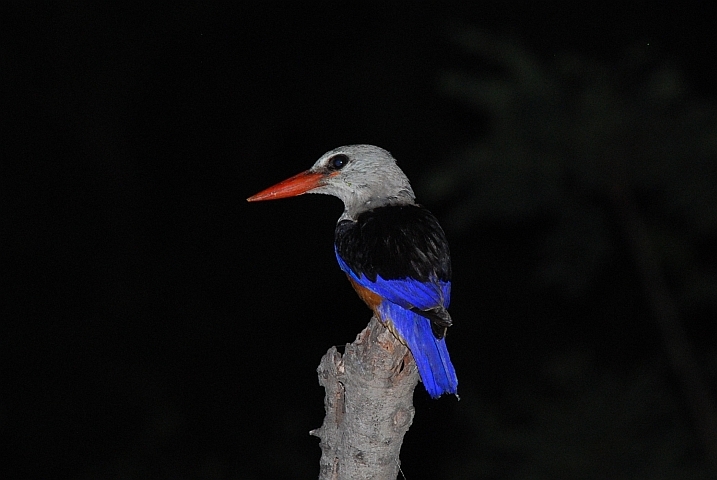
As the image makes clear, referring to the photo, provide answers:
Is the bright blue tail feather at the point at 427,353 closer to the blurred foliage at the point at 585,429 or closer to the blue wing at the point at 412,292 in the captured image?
the blue wing at the point at 412,292

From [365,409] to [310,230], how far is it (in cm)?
556

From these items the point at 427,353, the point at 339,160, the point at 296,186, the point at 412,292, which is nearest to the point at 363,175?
the point at 339,160

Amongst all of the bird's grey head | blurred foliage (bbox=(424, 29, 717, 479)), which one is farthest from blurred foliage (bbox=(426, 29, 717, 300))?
the bird's grey head

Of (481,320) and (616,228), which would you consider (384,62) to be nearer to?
(481,320)

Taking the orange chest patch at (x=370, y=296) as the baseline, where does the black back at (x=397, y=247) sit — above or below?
above

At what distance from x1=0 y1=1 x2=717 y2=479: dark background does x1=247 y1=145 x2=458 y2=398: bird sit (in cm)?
166

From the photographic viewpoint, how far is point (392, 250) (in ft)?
9.93

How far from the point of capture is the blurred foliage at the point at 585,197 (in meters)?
5.23

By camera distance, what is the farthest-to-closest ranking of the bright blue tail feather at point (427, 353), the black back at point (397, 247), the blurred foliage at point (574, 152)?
1. the blurred foliage at point (574, 152)
2. the black back at point (397, 247)
3. the bright blue tail feather at point (427, 353)

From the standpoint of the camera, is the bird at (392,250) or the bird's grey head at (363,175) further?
the bird's grey head at (363,175)

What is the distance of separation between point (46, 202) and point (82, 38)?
1.40 meters

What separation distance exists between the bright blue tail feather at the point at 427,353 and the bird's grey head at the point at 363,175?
2.44ft

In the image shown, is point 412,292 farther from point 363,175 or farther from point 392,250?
point 363,175

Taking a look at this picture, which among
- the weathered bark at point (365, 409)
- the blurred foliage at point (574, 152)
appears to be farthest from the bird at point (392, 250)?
the blurred foliage at point (574, 152)
